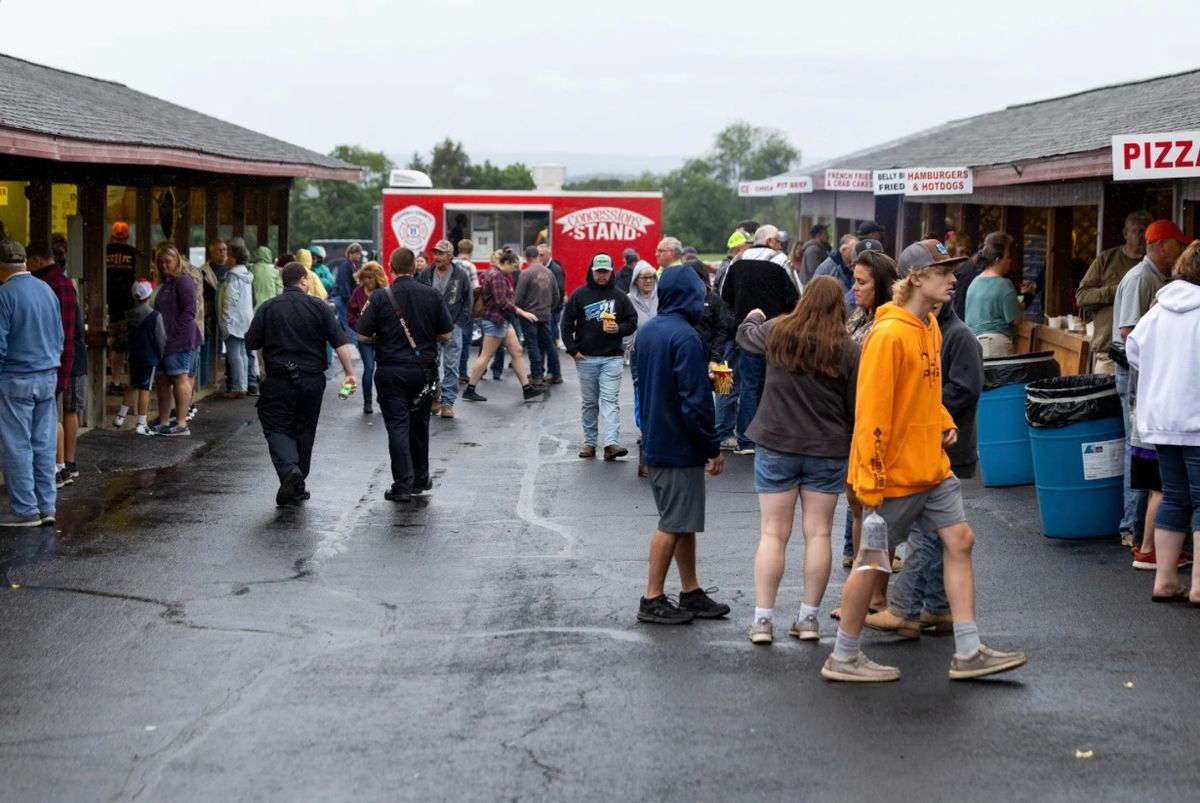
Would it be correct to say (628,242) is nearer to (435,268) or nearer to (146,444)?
(435,268)

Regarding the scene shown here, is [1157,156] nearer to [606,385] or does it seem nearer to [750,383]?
[750,383]

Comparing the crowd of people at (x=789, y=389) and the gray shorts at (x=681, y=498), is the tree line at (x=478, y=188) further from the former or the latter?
the gray shorts at (x=681, y=498)

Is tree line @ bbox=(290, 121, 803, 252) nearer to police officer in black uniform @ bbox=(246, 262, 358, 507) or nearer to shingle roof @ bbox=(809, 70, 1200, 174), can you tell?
shingle roof @ bbox=(809, 70, 1200, 174)

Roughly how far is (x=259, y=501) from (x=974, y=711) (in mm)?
6883

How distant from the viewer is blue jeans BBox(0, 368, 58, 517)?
10516mm

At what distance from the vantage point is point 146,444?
14766mm

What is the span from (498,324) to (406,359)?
719 centimetres

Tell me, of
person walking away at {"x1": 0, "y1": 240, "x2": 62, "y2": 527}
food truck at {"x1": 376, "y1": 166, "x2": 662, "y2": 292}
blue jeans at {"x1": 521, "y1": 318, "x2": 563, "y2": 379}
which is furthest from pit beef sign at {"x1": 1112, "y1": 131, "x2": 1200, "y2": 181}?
food truck at {"x1": 376, "y1": 166, "x2": 662, "y2": 292}

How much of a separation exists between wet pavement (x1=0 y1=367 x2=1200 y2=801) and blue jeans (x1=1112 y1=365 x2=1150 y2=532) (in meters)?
0.24

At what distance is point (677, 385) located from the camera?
25.9 ft

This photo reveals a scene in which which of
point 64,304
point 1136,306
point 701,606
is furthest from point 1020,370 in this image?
point 64,304

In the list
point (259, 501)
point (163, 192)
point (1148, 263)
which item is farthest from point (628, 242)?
point (1148, 263)

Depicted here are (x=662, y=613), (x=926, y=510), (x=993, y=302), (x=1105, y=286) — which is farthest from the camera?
(x=993, y=302)

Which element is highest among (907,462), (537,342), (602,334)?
(602,334)
